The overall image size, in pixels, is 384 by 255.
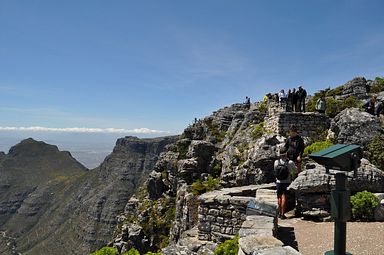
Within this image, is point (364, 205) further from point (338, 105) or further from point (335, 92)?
point (335, 92)

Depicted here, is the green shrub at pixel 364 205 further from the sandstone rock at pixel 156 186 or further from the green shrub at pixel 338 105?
the sandstone rock at pixel 156 186

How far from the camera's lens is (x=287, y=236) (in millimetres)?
9383

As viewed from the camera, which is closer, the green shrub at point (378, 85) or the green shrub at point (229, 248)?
the green shrub at point (229, 248)

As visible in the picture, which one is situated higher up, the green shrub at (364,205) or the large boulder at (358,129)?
the large boulder at (358,129)

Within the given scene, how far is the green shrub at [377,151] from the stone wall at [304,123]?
6.68 meters

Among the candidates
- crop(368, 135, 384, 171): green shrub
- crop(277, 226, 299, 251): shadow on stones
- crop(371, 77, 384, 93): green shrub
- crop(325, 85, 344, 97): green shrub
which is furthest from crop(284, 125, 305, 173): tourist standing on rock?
crop(371, 77, 384, 93): green shrub

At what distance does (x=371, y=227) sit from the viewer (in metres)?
9.62

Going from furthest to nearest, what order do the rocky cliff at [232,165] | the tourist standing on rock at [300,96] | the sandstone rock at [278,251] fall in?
1. the tourist standing on rock at [300,96]
2. the rocky cliff at [232,165]
3. the sandstone rock at [278,251]

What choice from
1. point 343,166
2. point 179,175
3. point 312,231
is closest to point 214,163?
point 179,175

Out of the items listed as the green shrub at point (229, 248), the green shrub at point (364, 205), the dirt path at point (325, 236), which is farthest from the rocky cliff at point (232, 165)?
the green shrub at point (229, 248)

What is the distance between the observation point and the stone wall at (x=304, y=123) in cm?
2292

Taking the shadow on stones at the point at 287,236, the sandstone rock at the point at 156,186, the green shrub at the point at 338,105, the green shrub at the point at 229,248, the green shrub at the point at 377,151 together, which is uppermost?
the green shrub at the point at 338,105

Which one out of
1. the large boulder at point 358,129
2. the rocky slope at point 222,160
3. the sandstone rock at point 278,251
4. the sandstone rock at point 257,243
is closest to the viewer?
the sandstone rock at point 278,251

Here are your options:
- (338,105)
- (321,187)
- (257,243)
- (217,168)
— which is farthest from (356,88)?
(257,243)
